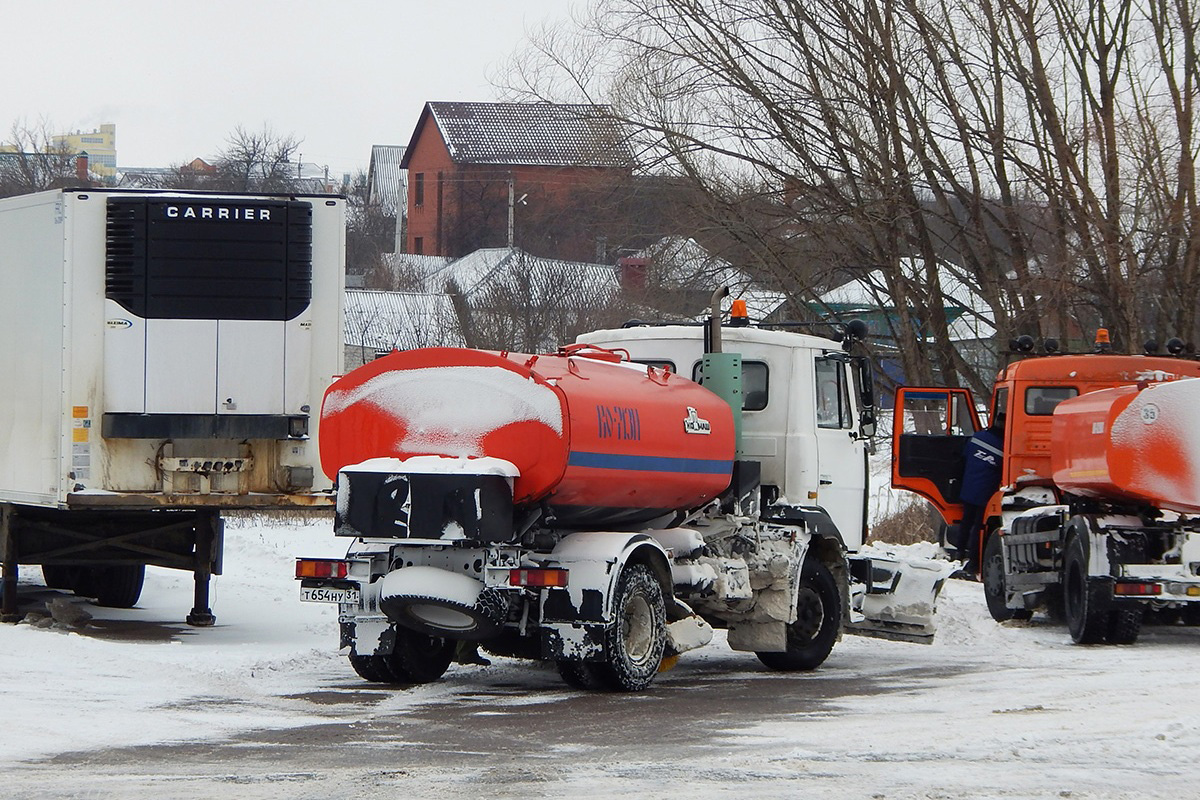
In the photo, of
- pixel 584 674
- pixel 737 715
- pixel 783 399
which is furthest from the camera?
pixel 783 399

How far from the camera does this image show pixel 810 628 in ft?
44.5

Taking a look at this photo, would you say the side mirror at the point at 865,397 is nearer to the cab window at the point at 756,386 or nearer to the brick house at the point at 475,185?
the cab window at the point at 756,386

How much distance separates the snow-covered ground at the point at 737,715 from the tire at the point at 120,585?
23 cm

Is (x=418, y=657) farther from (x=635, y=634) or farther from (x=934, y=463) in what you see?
(x=934, y=463)

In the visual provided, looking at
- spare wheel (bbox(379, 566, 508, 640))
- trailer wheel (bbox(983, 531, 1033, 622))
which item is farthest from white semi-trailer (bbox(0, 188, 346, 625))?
trailer wheel (bbox(983, 531, 1033, 622))

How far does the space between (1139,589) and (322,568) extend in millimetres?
7475

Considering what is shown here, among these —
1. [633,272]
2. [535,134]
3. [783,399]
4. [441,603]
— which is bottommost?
[441,603]

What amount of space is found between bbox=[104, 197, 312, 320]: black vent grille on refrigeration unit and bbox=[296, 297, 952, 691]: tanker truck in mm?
3128

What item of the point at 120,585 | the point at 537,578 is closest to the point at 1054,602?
the point at 537,578

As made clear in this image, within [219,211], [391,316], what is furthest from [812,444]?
[391,316]

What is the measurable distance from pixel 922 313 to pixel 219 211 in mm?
13158

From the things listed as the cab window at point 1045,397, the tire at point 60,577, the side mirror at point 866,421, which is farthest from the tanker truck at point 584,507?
the tire at point 60,577

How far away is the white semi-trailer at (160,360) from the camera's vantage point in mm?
13977

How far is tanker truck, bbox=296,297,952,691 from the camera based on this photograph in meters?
10.7
